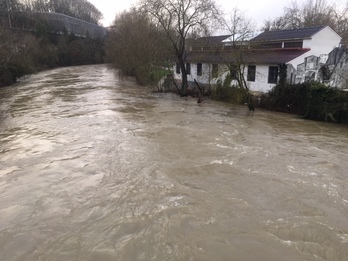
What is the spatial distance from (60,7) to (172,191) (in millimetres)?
93349

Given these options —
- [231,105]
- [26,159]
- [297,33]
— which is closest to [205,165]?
[26,159]

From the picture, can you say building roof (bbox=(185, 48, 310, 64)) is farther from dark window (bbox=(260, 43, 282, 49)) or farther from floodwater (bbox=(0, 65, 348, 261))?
floodwater (bbox=(0, 65, 348, 261))

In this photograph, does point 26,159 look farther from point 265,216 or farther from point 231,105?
point 231,105

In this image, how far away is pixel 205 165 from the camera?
30.3ft

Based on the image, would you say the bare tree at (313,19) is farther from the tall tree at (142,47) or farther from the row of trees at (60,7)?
the row of trees at (60,7)

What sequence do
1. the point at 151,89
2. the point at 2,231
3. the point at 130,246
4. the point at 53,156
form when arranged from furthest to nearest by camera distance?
the point at 151,89 → the point at 53,156 → the point at 2,231 → the point at 130,246

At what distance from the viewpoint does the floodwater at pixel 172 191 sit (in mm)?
5566

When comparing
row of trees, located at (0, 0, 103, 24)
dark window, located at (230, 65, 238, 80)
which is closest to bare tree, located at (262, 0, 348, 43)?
dark window, located at (230, 65, 238, 80)

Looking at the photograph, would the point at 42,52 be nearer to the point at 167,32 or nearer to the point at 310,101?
the point at 167,32

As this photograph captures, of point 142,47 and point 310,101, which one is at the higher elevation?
point 142,47

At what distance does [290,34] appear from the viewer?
21.8 m

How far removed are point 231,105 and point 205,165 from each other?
1175 centimetres

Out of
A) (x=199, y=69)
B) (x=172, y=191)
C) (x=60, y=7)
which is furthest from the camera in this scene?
(x=60, y=7)

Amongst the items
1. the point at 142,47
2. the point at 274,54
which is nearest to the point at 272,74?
the point at 274,54
